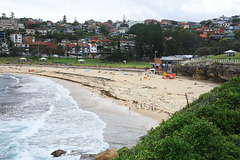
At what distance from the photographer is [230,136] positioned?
7.47 m

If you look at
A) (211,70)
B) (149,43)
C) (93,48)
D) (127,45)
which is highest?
(127,45)

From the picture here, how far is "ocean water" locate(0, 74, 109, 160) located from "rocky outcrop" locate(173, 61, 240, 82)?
67.8 feet

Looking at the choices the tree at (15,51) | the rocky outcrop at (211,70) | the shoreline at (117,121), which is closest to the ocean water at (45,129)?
the shoreline at (117,121)

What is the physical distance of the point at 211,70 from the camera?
3331 cm

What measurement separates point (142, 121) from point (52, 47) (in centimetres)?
6647

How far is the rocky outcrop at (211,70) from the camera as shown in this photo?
2976 cm

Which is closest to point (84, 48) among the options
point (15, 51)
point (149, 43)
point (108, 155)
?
point (15, 51)

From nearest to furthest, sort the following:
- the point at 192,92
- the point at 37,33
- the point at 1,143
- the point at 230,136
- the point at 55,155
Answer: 1. the point at 230,136
2. the point at 55,155
3. the point at 1,143
4. the point at 192,92
5. the point at 37,33

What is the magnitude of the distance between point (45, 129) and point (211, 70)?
1051 inches

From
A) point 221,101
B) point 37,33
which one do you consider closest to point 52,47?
point 37,33

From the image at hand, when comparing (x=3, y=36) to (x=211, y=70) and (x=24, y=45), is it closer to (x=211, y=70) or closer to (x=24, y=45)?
(x=24, y=45)

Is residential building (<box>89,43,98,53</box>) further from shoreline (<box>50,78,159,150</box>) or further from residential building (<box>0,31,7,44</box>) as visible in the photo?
shoreline (<box>50,78,159,150</box>)

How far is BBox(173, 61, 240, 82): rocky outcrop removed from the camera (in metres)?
29.8

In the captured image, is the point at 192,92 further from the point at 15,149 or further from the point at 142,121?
the point at 15,149
